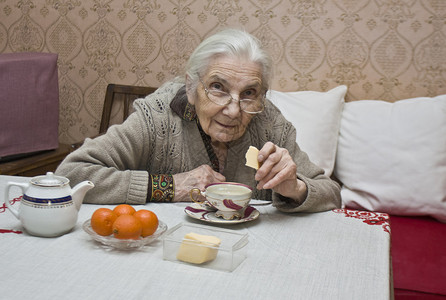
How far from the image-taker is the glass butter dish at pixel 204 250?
3.60ft

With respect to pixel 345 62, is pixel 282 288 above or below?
below

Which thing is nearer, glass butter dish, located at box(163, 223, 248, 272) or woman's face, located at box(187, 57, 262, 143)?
glass butter dish, located at box(163, 223, 248, 272)

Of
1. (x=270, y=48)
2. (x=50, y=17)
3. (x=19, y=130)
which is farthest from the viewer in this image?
(x=50, y=17)

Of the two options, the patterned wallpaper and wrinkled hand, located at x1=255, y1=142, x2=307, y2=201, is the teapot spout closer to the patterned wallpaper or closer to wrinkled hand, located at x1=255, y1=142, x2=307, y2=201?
wrinkled hand, located at x1=255, y1=142, x2=307, y2=201

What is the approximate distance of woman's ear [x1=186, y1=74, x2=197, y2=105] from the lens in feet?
5.86

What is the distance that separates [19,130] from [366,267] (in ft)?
6.93

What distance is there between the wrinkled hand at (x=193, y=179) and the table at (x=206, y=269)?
25 centimetres

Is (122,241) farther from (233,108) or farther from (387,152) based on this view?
(387,152)

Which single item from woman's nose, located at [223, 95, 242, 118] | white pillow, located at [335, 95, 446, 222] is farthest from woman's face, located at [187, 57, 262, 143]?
white pillow, located at [335, 95, 446, 222]

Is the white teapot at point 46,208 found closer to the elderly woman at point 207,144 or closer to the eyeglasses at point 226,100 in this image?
the elderly woman at point 207,144

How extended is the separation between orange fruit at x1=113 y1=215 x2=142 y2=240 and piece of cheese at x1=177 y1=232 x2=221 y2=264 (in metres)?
0.13

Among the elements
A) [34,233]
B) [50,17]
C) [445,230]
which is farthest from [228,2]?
[34,233]

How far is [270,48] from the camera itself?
2.89 meters

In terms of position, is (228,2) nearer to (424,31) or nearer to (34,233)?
(424,31)
